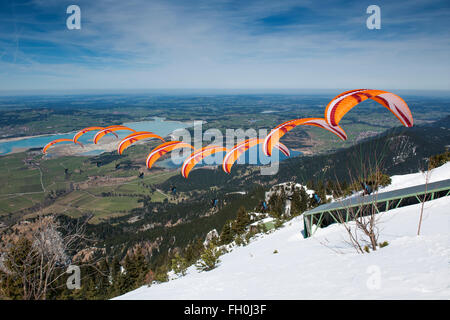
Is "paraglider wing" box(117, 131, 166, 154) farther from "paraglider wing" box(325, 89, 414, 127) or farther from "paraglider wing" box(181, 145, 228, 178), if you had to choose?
"paraglider wing" box(325, 89, 414, 127)

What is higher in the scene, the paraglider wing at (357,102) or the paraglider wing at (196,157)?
the paraglider wing at (357,102)

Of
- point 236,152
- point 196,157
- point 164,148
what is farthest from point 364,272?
point 164,148

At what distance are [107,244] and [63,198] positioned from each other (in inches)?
2852

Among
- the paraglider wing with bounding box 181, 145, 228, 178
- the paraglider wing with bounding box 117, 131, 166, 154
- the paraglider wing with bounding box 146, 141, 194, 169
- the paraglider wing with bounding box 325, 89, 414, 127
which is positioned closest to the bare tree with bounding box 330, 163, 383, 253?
the paraglider wing with bounding box 325, 89, 414, 127

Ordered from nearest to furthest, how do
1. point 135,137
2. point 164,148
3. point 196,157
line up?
point 196,157 → point 164,148 → point 135,137

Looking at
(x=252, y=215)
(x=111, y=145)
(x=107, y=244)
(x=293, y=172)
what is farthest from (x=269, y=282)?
(x=111, y=145)

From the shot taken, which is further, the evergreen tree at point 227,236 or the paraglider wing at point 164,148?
the evergreen tree at point 227,236

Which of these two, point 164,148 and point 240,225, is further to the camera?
point 240,225

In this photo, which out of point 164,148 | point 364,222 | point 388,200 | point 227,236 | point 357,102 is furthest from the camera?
point 227,236

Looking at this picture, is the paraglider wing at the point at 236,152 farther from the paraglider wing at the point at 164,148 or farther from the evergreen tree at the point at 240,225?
the evergreen tree at the point at 240,225

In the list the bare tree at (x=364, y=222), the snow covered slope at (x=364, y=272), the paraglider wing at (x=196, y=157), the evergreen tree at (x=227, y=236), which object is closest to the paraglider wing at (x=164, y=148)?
the paraglider wing at (x=196, y=157)

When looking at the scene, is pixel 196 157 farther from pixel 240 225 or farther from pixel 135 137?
pixel 240 225

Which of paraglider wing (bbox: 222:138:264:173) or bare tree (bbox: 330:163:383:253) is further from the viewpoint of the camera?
paraglider wing (bbox: 222:138:264:173)
